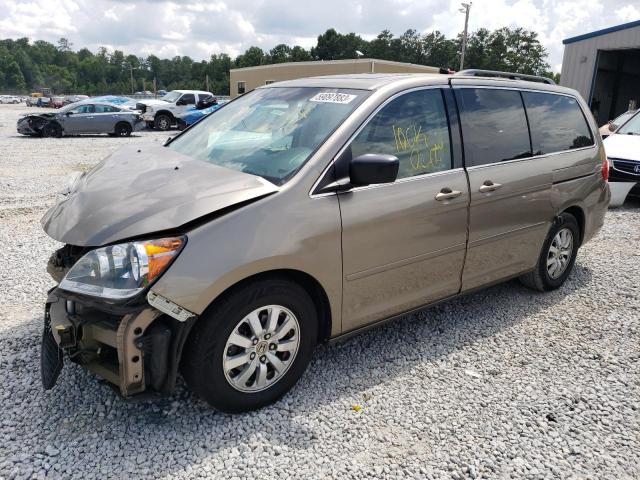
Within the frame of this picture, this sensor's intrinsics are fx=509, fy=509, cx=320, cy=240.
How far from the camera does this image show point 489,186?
3650 mm

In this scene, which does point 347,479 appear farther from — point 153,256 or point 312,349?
point 153,256

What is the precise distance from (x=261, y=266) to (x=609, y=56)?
2330 cm

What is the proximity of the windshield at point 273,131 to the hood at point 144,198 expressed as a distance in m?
0.16

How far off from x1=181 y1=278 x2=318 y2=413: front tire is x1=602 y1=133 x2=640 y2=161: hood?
24.8 feet

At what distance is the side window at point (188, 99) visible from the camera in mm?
23172

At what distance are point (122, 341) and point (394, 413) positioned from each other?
60.9 inches

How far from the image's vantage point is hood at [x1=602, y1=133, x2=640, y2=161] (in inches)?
327

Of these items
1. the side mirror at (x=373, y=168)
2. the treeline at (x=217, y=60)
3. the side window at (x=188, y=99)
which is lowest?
the side mirror at (x=373, y=168)

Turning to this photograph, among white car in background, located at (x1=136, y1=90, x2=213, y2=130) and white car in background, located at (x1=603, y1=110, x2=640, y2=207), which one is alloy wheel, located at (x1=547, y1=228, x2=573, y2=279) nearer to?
white car in background, located at (x1=603, y1=110, x2=640, y2=207)

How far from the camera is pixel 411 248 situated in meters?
3.24

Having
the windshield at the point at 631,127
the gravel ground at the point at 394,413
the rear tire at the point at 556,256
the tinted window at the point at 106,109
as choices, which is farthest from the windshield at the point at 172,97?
the rear tire at the point at 556,256

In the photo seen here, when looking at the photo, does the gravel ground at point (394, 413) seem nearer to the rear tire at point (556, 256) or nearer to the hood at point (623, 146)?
the rear tire at point (556, 256)

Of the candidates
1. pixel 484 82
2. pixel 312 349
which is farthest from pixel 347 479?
pixel 484 82

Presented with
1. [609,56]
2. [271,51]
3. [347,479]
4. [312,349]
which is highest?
[271,51]
